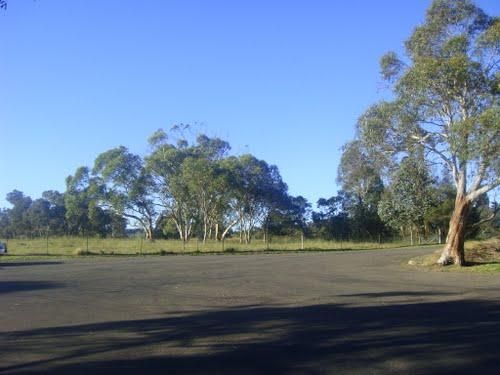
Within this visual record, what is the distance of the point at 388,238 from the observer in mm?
70688

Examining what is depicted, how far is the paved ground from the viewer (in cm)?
763

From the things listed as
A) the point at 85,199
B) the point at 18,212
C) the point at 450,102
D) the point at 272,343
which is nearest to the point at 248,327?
the point at 272,343

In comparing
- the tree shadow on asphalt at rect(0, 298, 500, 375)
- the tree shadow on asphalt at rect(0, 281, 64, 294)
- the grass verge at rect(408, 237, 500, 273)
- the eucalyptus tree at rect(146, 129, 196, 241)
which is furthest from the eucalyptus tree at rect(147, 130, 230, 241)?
the tree shadow on asphalt at rect(0, 298, 500, 375)

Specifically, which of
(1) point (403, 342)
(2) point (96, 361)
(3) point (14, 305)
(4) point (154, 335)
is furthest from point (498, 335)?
(3) point (14, 305)

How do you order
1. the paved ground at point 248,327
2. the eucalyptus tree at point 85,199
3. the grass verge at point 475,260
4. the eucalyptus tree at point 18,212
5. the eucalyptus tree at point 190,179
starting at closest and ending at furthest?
the paved ground at point 248,327 < the grass verge at point 475,260 < the eucalyptus tree at point 190,179 < the eucalyptus tree at point 85,199 < the eucalyptus tree at point 18,212

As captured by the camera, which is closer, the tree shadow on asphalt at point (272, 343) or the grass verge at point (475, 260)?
the tree shadow on asphalt at point (272, 343)

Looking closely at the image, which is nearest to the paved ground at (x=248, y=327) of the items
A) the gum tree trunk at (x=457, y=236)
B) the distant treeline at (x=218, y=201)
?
the gum tree trunk at (x=457, y=236)

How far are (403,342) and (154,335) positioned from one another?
12.6ft

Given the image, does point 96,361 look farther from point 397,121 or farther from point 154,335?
point 397,121

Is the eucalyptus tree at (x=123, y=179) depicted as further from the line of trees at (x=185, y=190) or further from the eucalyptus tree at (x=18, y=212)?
the eucalyptus tree at (x=18, y=212)

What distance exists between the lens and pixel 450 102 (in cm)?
2494

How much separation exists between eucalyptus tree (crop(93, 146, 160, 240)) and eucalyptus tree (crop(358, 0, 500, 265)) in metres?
45.2

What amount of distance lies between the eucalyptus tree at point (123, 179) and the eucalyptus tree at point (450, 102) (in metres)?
45.2

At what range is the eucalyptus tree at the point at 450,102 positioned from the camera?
75.6 ft
